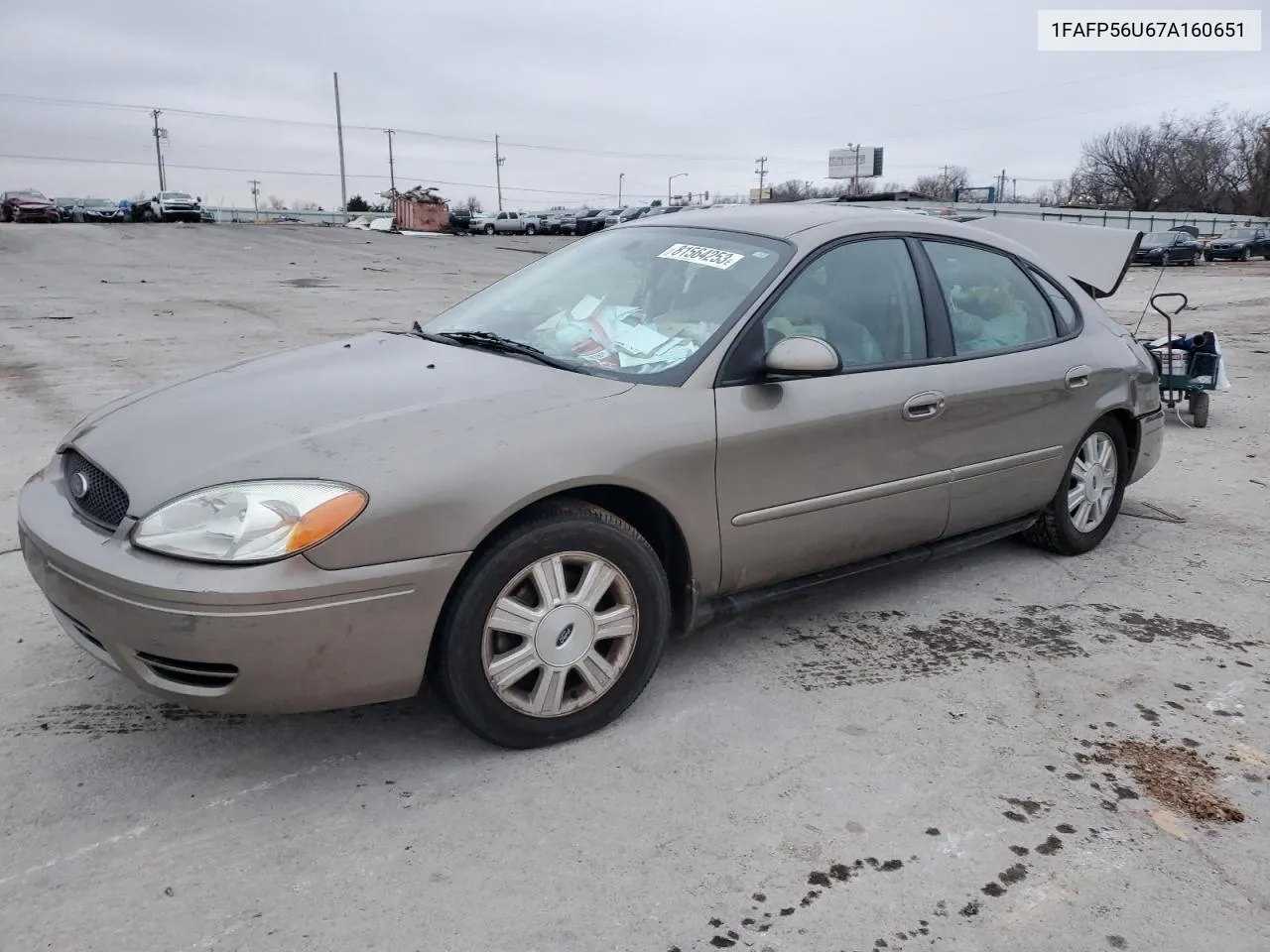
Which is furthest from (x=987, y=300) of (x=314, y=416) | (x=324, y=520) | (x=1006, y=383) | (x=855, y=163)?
(x=855, y=163)

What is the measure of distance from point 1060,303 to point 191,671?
149 inches

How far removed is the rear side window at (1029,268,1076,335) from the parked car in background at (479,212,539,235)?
5268cm

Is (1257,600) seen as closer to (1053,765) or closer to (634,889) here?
(1053,765)

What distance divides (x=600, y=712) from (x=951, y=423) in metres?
1.74

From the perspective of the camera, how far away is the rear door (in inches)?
151

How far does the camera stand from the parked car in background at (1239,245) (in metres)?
40.9

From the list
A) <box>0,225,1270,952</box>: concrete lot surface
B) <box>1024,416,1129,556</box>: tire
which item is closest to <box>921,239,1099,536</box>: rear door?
<box>1024,416,1129,556</box>: tire

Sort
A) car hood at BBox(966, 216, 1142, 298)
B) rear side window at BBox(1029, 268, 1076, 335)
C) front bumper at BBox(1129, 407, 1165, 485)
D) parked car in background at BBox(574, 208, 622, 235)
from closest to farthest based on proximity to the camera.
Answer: rear side window at BBox(1029, 268, 1076, 335)
front bumper at BBox(1129, 407, 1165, 485)
car hood at BBox(966, 216, 1142, 298)
parked car in background at BBox(574, 208, 622, 235)

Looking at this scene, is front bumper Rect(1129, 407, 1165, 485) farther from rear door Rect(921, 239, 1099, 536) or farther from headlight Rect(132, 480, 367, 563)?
headlight Rect(132, 480, 367, 563)

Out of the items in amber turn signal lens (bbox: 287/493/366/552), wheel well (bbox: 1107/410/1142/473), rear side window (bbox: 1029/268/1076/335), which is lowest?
wheel well (bbox: 1107/410/1142/473)

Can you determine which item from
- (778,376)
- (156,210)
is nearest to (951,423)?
(778,376)

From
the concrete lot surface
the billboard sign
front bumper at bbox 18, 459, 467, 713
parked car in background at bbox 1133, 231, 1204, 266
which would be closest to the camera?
the concrete lot surface

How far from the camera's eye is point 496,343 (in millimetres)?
3430

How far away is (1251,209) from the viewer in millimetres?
68938
